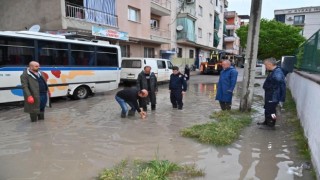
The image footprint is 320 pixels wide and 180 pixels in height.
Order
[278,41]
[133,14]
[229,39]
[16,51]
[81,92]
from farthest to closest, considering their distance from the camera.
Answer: [229,39], [278,41], [133,14], [81,92], [16,51]

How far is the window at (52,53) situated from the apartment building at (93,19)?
2489mm

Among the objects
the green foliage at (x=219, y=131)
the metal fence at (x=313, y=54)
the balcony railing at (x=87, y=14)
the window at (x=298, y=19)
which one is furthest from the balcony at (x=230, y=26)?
the green foliage at (x=219, y=131)

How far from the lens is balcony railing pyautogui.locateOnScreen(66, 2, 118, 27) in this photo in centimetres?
1696

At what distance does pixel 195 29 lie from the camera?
3619 cm

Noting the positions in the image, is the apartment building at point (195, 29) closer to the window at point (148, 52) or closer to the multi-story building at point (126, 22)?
the multi-story building at point (126, 22)

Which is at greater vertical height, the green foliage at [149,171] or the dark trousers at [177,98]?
the dark trousers at [177,98]

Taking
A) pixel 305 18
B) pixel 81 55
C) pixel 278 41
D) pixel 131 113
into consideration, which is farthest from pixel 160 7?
pixel 305 18

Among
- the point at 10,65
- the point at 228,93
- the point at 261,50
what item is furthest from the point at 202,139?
the point at 261,50

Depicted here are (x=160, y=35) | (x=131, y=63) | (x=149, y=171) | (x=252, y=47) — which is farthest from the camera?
(x=160, y=35)

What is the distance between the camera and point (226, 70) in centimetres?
842

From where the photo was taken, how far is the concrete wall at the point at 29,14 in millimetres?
16016

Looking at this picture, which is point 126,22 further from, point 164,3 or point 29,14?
point 164,3

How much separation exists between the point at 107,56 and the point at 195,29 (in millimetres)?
24916

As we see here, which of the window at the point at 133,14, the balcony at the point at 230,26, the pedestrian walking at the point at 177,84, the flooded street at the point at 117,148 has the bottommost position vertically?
the flooded street at the point at 117,148
